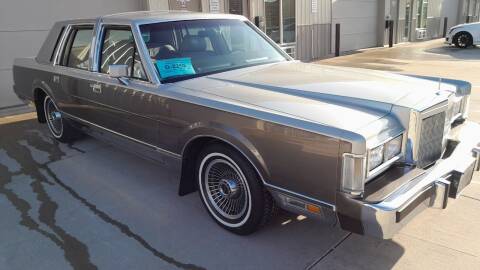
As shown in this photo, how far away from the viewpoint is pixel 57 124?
573 centimetres

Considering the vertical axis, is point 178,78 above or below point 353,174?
above

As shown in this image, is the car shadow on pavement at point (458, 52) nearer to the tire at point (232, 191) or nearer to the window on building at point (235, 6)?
the window on building at point (235, 6)

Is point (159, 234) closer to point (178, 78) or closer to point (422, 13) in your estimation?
point (178, 78)

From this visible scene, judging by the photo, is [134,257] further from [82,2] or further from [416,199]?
[82,2]

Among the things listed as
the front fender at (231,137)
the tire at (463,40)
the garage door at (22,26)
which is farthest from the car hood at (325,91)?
the tire at (463,40)

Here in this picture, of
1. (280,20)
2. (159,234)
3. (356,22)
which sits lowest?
(159,234)

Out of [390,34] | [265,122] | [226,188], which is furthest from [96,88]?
[390,34]

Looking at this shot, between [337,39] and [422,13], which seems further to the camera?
[422,13]

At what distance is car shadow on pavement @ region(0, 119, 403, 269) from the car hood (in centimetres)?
103

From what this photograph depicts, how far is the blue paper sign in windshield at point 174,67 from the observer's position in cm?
365

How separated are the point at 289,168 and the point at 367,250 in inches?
35.9

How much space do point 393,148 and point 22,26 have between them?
777 cm

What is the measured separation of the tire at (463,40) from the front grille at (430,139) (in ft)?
49.1

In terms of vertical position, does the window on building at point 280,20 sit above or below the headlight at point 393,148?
above
